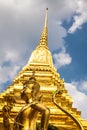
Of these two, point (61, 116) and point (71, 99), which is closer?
point (61, 116)

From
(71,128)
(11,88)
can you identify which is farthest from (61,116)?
(11,88)

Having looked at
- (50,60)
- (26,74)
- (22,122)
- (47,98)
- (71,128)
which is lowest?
(22,122)

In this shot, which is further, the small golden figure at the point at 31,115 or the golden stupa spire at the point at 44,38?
the golden stupa spire at the point at 44,38

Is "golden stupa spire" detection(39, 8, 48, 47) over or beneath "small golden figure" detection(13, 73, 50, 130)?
over

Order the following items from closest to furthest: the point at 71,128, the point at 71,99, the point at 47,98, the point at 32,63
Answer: the point at 71,128, the point at 47,98, the point at 71,99, the point at 32,63

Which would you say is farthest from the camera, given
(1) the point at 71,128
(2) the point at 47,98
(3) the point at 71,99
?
(3) the point at 71,99

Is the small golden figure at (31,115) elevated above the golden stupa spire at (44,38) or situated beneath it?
situated beneath

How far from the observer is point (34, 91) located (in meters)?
11.7

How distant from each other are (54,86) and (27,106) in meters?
26.8

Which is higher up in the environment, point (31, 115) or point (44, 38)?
point (44, 38)

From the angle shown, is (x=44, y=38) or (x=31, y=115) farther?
(x=44, y=38)

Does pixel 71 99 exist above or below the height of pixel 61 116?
above

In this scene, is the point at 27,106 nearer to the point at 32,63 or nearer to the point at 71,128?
the point at 71,128

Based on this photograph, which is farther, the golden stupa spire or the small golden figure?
the golden stupa spire
